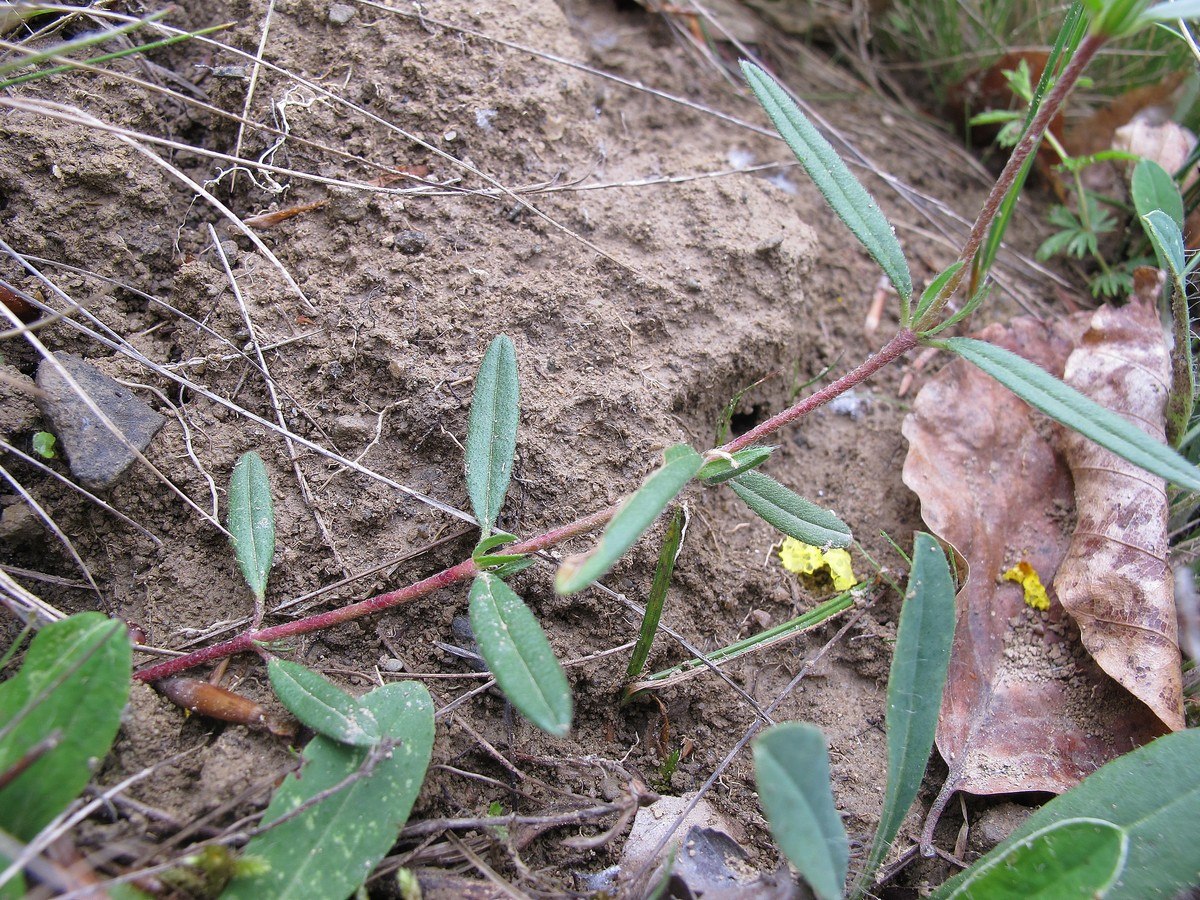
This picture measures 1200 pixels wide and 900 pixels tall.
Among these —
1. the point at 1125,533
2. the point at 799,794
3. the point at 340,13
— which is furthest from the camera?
the point at 340,13

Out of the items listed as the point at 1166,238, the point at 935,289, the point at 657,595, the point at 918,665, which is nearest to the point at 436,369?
the point at 657,595

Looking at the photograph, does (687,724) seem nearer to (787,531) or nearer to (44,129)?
(787,531)

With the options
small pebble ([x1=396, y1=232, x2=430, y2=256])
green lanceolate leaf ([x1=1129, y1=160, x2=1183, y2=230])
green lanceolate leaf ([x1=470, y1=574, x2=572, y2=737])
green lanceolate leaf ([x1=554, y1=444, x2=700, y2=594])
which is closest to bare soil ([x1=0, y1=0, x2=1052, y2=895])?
small pebble ([x1=396, y1=232, x2=430, y2=256])

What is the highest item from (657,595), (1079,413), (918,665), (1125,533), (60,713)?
(1079,413)

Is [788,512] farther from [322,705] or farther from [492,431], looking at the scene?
[322,705]

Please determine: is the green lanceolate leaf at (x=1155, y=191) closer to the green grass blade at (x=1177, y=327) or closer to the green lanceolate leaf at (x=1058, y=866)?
the green grass blade at (x=1177, y=327)

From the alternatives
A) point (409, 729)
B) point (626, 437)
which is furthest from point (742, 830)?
point (626, 437)
